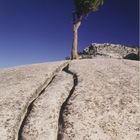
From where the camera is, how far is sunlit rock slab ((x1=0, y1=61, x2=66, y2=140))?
45.3ft

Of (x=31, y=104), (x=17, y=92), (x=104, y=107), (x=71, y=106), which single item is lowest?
(x=104, y=107)

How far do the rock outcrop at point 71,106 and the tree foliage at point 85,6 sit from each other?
2954 centimetres

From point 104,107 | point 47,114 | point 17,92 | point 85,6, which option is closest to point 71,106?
point 47,114

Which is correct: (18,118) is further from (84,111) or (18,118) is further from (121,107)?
(121,107)

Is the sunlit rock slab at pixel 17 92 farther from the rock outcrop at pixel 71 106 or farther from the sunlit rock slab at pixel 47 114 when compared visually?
the sunlit rock slab at pixel 47 114

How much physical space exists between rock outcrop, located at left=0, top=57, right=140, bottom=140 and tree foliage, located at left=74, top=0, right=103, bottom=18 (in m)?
29.5

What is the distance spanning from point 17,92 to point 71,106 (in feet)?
11.9

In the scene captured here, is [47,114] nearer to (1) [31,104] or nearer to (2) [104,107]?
(1) [31,104]

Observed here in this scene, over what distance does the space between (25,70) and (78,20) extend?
27.5 m

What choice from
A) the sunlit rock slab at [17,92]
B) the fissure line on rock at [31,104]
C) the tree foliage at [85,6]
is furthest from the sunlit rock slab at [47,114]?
the tree foliage at [85,6]

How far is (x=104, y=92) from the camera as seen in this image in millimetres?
17031

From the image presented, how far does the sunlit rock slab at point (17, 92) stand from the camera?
45.3 ft

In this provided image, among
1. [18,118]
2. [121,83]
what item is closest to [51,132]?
[18,118]

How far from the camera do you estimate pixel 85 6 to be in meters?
48.4
